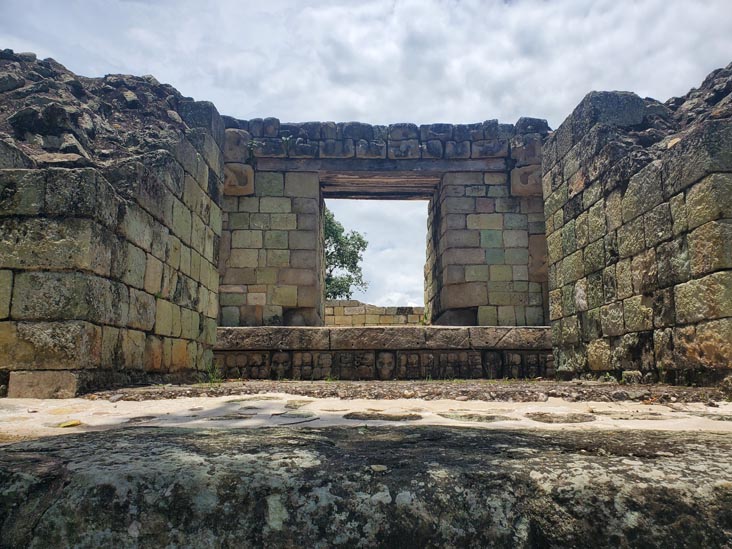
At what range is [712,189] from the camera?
3.78m

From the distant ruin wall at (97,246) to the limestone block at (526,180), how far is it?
560cm

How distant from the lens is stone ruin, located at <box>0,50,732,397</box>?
12.2 feet

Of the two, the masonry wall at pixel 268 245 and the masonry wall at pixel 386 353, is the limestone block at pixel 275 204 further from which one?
the masonry wall at pixel 386 353

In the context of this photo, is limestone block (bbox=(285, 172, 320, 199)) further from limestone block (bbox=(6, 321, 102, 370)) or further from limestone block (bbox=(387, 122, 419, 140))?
limestone block (bbox=(6, 321, 102, 370))

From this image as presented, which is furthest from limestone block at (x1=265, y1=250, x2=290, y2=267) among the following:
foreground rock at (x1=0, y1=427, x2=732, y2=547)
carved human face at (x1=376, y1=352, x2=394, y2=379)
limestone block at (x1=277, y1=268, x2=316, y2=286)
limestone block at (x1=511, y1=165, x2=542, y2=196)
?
foreground rock at (x1=0, y1=427, x2=732, y2=547)

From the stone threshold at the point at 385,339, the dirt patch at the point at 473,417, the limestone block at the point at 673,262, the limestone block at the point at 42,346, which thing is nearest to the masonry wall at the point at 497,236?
the stone threshold at the point at 385,339

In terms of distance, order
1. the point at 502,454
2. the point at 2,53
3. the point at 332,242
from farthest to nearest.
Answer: the point at 332,242 < the point at 2,53 < the point at 502,454

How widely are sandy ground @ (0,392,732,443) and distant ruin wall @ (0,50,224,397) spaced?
0.47 meters

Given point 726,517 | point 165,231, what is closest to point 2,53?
point 165,231

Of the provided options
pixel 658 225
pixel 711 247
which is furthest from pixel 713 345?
pixel 658 225

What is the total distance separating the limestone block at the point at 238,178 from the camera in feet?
31.5

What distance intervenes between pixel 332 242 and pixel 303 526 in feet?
75.7

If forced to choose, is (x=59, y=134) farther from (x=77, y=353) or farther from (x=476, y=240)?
(x=476, y=240)

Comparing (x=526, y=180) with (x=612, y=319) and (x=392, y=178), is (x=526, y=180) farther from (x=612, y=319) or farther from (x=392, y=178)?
(x=612, y=319)
